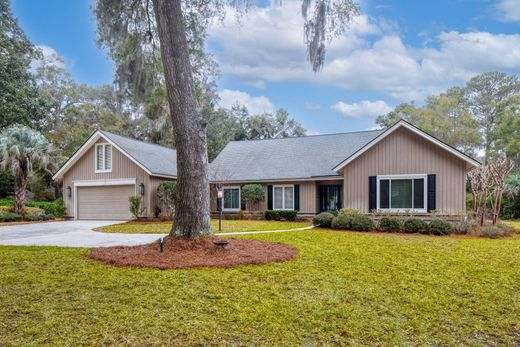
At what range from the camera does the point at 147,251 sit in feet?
24.9

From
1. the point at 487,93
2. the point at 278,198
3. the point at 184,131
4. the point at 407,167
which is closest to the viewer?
the point at 184,131

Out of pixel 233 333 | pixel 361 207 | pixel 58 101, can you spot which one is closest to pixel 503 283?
pixel 233 333

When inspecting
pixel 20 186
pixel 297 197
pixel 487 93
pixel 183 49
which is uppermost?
pixel 487 93

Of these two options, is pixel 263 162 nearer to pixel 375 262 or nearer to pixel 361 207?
pixel 361 207

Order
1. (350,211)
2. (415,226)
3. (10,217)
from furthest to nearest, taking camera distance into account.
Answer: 1. (10,217)
2. (350,211)
3. (415,226)

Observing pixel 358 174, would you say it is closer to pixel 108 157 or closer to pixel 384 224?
pixel 384 224

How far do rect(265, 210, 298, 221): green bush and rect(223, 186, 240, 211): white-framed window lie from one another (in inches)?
103

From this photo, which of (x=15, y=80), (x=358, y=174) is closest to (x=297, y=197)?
(x=358, y=174)

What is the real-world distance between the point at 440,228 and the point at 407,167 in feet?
10.6

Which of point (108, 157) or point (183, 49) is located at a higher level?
point (183, 49)

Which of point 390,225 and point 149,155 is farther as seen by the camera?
point 149,155

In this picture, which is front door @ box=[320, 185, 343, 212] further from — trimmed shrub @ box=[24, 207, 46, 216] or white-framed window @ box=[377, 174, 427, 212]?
trimmed shrub @ box=[24, 207, 46, 216]

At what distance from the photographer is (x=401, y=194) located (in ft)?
47.4

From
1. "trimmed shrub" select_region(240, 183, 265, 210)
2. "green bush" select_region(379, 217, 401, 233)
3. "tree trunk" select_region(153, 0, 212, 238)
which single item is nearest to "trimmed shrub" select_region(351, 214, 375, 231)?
"green bush" select_region(379, 217, 401, 233)
